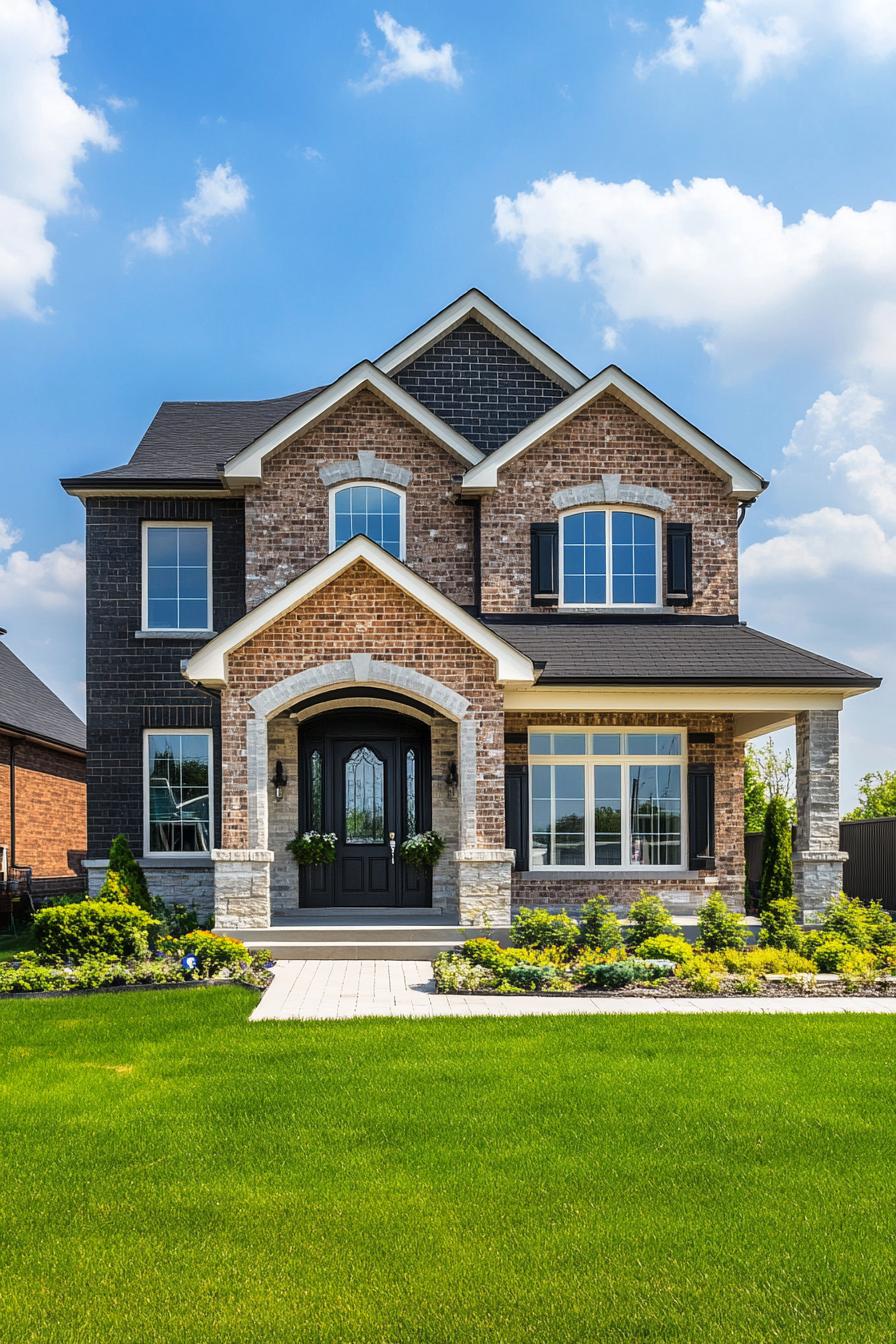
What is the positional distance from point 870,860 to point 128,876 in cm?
1315

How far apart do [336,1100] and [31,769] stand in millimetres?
17058

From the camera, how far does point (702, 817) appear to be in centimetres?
1533

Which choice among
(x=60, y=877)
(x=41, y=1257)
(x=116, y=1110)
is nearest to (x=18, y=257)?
(x=116, y=1110)

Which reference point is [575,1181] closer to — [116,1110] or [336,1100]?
[336,1100]

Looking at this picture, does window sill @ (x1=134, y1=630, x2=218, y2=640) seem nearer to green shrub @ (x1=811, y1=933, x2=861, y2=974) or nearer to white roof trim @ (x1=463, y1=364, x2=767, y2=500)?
white roof trim @ (x1=463, y1=364, x2=767, y2=500)

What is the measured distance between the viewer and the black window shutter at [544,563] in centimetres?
1597

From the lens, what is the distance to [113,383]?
17062mm

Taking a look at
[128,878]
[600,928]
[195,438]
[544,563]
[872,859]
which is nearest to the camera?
A: [600,928]

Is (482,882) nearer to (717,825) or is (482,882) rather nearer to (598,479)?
(717,825)

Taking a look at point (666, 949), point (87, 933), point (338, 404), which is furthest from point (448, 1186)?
point (338, 404)

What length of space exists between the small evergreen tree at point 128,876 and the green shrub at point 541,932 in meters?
4.99

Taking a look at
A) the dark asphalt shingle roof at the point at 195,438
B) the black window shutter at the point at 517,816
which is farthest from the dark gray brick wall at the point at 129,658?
the black window shutter at the point at 517,816

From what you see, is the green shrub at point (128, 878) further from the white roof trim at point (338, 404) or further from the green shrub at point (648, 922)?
the green shrub at point (648, 922)

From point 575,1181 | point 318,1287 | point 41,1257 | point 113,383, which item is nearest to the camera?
point 318,1287
